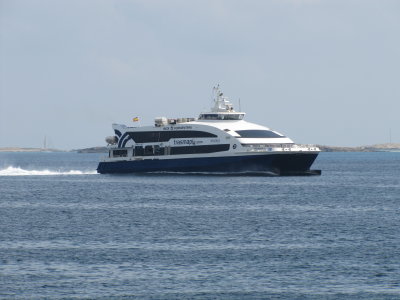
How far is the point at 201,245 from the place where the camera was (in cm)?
4019

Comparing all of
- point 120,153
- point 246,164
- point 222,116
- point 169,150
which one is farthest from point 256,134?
point 120,153

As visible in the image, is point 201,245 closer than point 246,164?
Yes

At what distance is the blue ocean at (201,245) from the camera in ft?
101

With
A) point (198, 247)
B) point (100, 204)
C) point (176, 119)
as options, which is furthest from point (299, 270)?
point (176, 119)

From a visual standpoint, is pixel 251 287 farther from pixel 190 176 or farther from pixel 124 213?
pixel 190 176

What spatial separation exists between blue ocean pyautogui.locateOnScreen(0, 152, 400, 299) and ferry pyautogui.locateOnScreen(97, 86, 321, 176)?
41.7 ft

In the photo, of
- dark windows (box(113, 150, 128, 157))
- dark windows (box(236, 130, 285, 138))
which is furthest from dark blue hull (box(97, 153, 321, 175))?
dark windows (box(113, 150, 128, 157))

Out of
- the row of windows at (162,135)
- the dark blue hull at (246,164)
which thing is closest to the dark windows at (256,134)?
the dark blue hull at (246,164)

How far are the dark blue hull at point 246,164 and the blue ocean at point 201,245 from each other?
40.0ft

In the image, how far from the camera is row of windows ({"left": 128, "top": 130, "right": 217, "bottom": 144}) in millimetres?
88350

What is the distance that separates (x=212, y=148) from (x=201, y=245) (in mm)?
47145

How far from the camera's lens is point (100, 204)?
6338cm

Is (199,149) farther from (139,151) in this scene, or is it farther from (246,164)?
(139,151)

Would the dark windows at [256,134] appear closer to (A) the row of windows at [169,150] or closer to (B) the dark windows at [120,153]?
(A) the row of windows at [169,150]
